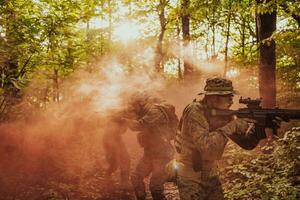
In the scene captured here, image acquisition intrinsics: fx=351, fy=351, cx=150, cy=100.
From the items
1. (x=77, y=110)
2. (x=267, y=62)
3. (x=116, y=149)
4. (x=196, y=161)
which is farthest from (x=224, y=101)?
(x=77, y=110)

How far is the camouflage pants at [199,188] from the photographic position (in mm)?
4562

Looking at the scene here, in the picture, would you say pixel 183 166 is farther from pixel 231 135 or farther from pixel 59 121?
pixel 59 121

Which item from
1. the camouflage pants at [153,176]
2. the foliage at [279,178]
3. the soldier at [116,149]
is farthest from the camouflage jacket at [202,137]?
the soldier at [116,149]

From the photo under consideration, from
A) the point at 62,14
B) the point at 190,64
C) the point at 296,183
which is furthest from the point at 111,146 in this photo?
the point at 190,64

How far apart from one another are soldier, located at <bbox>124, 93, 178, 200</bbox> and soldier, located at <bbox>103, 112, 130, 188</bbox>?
1.54 meters

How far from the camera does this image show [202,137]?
14.3 ft

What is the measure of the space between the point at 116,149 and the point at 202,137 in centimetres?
544

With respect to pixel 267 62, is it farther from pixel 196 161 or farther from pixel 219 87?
pixel 196 161

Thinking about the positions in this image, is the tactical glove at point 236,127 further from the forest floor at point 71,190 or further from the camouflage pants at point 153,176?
the forest floor at point 71,190

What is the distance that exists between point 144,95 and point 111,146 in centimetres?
252

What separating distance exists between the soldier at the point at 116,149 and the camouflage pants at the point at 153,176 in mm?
1495

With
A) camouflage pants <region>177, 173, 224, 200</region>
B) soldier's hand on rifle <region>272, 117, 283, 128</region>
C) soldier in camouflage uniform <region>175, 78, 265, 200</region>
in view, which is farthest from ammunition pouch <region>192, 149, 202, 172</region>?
soldier's hand on rifle <region>272, 117, 283, 128</region>

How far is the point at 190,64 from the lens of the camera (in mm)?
21047

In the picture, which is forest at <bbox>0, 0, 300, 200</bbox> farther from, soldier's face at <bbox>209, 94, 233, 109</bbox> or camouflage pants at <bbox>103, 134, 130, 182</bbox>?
soldier's face at <bbox>209, 94, 233, 109</bbox>
